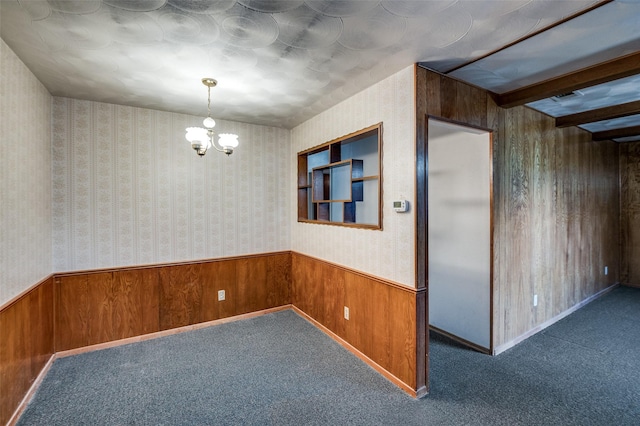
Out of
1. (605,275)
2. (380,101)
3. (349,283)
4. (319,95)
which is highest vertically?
(319,95)

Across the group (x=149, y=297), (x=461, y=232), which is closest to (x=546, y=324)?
(x=461, y=232)

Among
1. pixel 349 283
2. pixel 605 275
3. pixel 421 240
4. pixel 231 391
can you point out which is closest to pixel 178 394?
pixel 231 391

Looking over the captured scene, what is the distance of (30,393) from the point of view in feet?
7.54

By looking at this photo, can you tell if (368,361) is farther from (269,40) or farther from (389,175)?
(269,40)

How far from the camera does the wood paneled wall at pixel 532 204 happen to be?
2.56 m

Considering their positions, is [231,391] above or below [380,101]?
below

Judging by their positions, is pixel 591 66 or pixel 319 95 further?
pixel 319 95

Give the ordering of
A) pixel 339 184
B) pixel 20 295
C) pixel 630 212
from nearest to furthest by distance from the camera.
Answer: pixel 20 295 < pixel 339 184 < pixel 630 212

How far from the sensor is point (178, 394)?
2328mm

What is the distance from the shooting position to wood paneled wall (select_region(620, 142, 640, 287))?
16.7 ft

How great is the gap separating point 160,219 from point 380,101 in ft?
9.10

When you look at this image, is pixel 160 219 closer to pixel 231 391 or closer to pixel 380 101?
pixel 231 391

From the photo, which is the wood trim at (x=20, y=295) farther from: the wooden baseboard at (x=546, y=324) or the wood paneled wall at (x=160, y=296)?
the wooden baseboard at (x=546, y=324)

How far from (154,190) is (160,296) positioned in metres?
1.24
